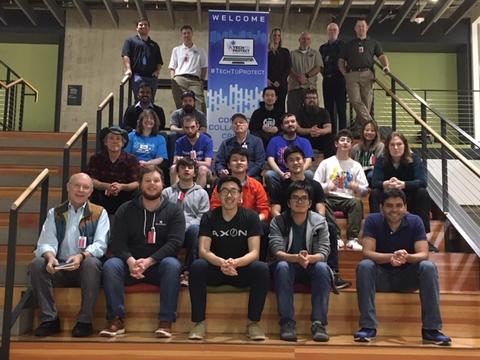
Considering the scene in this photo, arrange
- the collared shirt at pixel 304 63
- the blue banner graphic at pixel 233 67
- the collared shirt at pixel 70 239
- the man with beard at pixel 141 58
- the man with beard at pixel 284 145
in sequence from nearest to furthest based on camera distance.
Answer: the collared shirt at pixel 70 239 → the man with beard at pixel 284 145 → the blue banner graphic at pixel 233 67 → the man with beard at pixel 141 58 → the collared shirt at pixel 304 63

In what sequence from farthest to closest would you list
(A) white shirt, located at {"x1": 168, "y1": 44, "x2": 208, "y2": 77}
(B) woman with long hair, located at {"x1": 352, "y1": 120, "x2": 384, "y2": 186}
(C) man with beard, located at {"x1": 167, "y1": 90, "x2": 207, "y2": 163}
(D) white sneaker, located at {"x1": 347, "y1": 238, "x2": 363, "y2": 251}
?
(A) white shirt, located at {"x1": 168, "y1": 44, "x2": 208, "y2": 77} < (C) man with beard, located at {"x1": 167, "y1": 90, "x2": 207, "y2": 163} < (B) woman with long hair, located at {"x1": 352, "y1": 120, "x2": 384, "y2": 186} < (D) white sneaker, located at {"x1": 347, "y1": 238, "x2": 363, "y2": 251}

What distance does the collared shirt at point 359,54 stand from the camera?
7.59 metres

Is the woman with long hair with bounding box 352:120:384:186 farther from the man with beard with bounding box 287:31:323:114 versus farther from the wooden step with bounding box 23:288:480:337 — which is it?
the wooden step with bounding box 23:288:480:337

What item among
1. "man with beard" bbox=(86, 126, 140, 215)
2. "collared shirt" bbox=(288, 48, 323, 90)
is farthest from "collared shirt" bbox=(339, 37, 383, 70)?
"man with beard" bbox=(86, 126, 140, 215)

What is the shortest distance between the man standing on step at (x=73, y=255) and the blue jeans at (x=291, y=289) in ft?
4.02

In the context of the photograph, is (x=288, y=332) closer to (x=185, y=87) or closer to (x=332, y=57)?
(x=185, y=87)

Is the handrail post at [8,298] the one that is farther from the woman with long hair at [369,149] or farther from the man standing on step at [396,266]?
the woman with long hair at [369,149]

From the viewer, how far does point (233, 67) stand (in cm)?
746

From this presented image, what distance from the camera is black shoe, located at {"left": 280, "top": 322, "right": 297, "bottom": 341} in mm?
3828

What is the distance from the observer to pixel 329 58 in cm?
798

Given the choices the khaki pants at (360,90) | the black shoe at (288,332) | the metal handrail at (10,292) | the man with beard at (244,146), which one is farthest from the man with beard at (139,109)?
the black shoe at (288,332)

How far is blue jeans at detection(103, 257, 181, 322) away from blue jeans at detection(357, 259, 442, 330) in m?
1.25

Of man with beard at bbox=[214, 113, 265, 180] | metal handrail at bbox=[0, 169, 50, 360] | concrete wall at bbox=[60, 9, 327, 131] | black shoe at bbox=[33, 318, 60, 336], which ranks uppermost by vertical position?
concrete wall at bbox=[60, 9, 327, 131]

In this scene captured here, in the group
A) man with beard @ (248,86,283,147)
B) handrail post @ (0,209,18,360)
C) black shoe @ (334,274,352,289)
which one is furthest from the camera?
man with beard @ (248,86,283,147)
